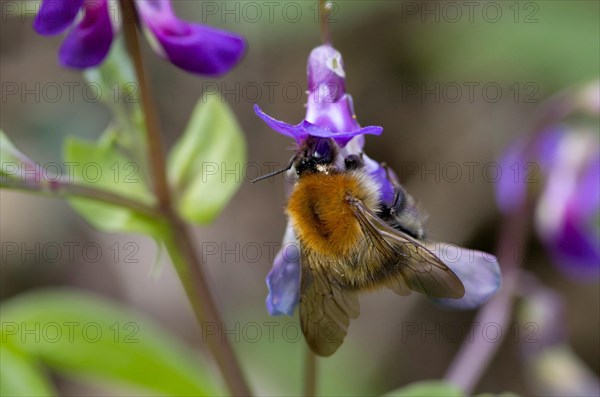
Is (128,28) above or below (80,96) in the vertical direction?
above

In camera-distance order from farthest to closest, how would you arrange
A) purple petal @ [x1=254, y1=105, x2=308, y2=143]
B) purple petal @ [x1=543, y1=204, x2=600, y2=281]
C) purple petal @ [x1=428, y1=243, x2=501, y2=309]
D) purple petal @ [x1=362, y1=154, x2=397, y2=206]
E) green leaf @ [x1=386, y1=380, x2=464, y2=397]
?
purple petal @ [x1=543, y1=204, x2=600, y2=281] < green leaf @ [x1=386, y1=380, x2=464, y2=397] < purple petal @ [x1=362, y1=154, x2=397, y2=206] < purple petal @ [x1=428, y1=243, x2=501, y2=309] < purple petal @ [x1=254, y1=105, x2=308, y2=143]

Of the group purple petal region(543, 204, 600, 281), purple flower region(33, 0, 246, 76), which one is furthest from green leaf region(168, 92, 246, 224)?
purple petal region(543, 204, 600, 281)

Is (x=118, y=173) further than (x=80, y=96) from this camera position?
No

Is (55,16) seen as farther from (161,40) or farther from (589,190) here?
(589,190)

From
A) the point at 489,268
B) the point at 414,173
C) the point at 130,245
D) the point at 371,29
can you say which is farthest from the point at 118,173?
the point at 371,29

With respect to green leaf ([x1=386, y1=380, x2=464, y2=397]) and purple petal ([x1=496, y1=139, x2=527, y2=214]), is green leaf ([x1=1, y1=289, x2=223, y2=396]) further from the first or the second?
purple petal ([x1=496, y1=139, x2=527, y2=214])

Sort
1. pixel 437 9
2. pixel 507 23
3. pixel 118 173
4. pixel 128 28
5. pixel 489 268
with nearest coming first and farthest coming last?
1. pixel 489 268
2. pixel 128 28
3. pixel 118 173
4. pixel 507 23
5. pixel 437 9

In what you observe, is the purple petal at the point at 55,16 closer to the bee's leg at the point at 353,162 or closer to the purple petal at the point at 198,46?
the purple petal at the point at 198,46

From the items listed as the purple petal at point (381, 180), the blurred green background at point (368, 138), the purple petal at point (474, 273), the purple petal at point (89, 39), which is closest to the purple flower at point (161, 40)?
the purple petal at point (89, 39)

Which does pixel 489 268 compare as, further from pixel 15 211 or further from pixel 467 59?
pixel 15 211
